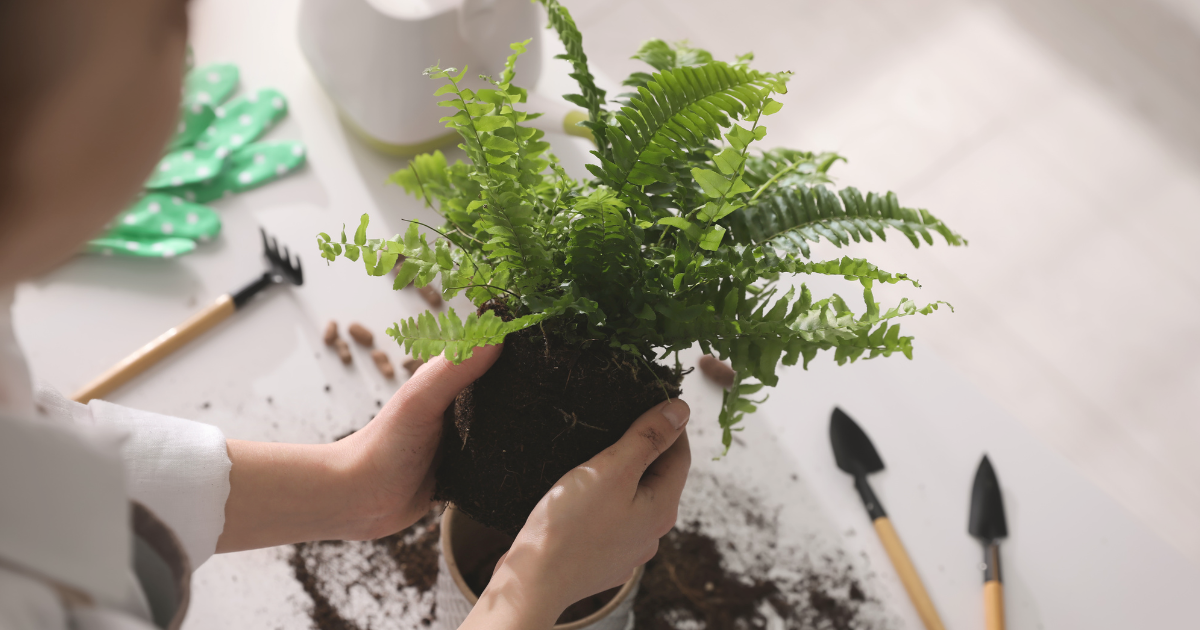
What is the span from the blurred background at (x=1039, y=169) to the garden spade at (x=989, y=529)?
0.57 meters

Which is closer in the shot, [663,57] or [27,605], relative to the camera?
[27,605]

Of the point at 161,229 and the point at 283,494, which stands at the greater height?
the point at 161,229

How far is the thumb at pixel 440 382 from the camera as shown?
62 cm

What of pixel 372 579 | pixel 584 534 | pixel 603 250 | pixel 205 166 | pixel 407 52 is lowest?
pixel 372 579

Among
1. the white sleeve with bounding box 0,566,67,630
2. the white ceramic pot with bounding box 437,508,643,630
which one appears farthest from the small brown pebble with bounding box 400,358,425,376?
the white sleeve with bounding box 0,566,67,630

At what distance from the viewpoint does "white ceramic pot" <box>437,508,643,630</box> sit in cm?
63

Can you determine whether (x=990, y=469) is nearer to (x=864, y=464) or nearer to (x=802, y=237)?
(x=864, y=464)

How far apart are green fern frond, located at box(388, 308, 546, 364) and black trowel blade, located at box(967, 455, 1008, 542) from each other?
2.11ft

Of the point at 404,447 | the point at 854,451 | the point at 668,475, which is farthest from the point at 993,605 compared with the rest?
the point at 404,447

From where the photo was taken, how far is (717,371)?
0.96 metres

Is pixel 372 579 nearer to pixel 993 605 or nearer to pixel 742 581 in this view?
pixel 742 581

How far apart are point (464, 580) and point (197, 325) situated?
0.50 meters

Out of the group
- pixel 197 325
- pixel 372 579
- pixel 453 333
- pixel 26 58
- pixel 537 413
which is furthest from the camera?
pixel 197 325

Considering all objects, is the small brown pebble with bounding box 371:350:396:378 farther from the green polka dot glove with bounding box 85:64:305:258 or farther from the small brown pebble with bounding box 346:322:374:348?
the green polka dot glove with bounding box 85:64:305:258
